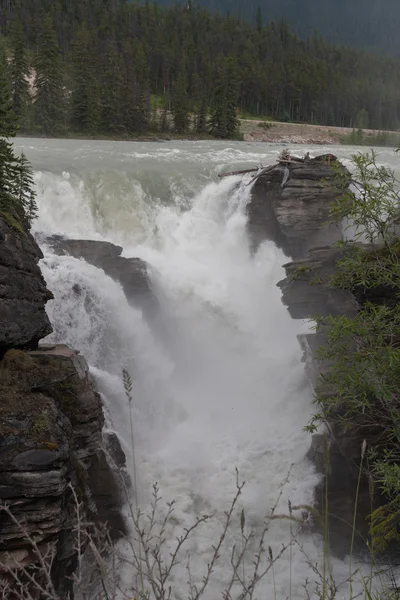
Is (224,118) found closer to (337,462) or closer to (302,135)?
(302,135)

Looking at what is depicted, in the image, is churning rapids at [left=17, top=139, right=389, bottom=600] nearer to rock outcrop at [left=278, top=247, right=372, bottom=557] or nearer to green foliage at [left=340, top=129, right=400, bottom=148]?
rock outcrop at [left=278, top=247, right=372, bottom=557]

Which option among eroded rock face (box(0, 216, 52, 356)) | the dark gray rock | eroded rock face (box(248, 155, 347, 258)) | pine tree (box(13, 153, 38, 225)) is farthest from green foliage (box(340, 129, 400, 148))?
eroded rock face (box(0, 216, 52, 356))

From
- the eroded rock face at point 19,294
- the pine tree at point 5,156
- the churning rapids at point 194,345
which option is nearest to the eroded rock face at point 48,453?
the eroded rock face at point 19,294

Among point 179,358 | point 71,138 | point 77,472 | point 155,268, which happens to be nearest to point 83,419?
point 77,472

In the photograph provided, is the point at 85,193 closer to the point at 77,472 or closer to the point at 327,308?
the point at 327,308

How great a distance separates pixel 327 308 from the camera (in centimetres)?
1467

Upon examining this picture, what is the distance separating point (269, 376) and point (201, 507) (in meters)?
5.90

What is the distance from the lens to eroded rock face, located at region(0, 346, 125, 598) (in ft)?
23.3

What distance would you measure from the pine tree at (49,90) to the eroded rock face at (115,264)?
126 feet

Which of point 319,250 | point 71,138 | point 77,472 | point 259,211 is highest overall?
point 71,138

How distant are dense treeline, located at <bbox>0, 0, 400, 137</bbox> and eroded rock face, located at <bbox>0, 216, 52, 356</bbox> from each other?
44577mm

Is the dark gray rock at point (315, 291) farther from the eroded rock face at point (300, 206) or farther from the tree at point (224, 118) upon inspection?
the tree at point (224, 118)

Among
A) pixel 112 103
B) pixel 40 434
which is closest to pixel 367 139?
pixel 112 103

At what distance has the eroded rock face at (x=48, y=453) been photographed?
710 cm
